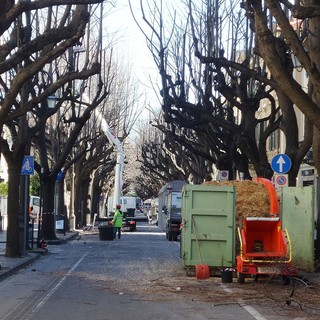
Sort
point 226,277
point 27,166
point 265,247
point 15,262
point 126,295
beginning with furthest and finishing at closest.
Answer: point 27,166 < point 15,262 < point 265,247 < point 226,277 < point 126,295

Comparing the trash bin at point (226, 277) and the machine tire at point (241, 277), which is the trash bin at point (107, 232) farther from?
the machine tire at point (241, 277)

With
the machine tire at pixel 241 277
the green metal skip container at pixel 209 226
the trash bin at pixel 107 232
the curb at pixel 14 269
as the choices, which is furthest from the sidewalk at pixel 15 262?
the trash bin at pixel 107 232

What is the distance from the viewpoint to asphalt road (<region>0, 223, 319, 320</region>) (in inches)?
496

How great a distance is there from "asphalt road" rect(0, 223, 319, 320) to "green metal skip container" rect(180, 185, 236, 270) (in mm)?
533

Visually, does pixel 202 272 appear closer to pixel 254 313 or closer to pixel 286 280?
pixel 286 280

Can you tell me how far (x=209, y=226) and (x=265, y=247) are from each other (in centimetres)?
140

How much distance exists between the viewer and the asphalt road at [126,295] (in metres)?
12.6

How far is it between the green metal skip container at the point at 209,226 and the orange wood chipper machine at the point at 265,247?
1.58 ft

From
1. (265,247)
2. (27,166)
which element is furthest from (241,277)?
(27,166)

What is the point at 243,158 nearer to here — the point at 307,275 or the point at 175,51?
the point at 175,51

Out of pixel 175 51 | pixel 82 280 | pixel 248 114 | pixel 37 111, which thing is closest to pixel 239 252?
pixel 82 280

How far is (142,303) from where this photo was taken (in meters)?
14.0

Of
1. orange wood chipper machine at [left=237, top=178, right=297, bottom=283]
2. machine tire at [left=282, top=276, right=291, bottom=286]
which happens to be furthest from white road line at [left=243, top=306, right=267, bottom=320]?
machine tire at [left=282, top=276, right=291, bottom=286]

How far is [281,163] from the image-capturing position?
23406mm
